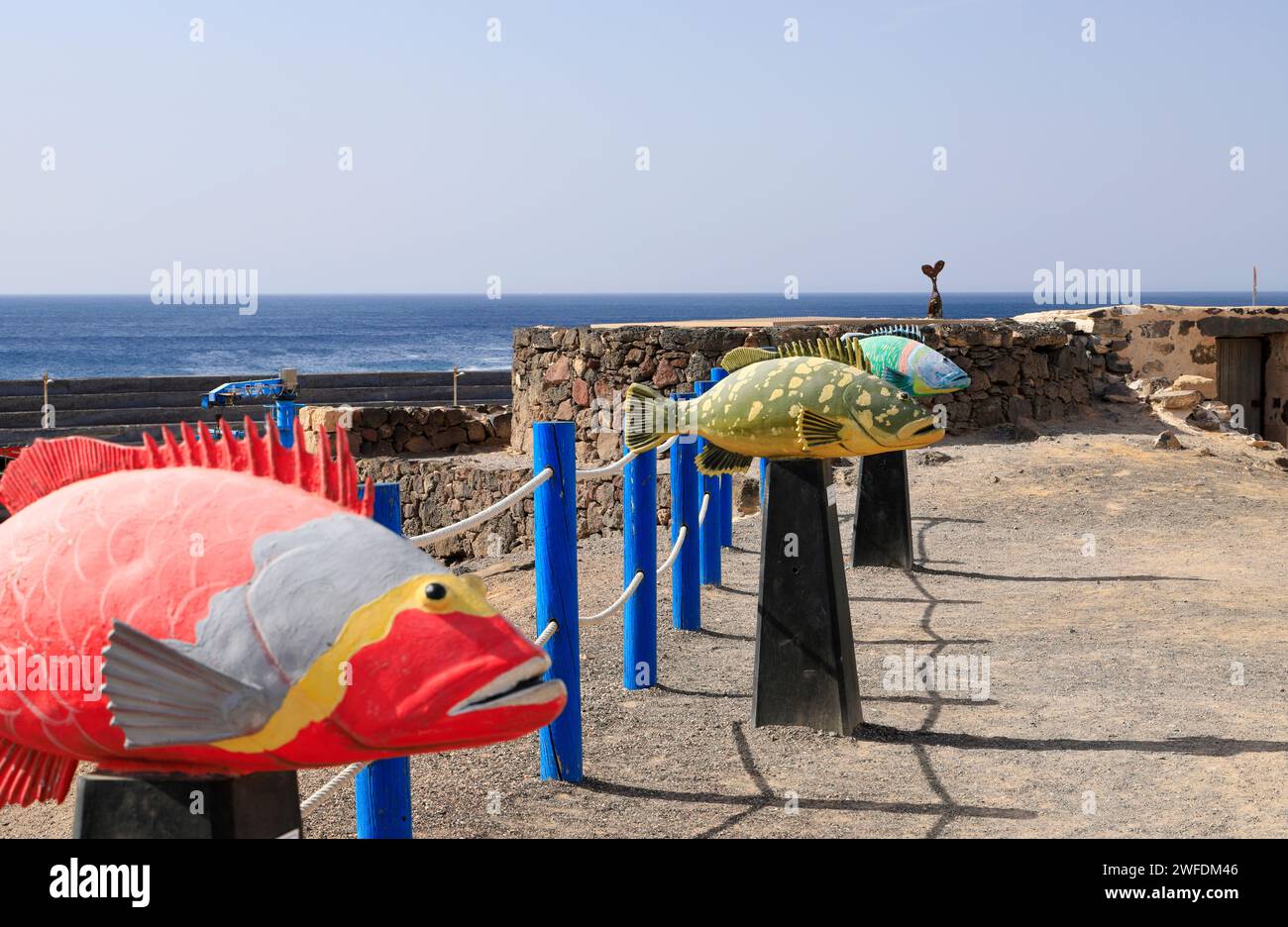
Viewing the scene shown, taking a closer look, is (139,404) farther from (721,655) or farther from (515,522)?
(721,655)

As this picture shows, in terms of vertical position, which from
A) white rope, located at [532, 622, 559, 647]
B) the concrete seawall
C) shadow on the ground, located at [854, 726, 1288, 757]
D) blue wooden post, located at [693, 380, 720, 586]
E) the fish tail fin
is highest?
the fish tail fin

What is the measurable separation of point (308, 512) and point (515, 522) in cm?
1132

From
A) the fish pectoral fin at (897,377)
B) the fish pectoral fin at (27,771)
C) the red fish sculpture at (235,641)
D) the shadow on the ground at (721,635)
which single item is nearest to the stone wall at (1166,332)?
the fish pectoral fin at (897,377)

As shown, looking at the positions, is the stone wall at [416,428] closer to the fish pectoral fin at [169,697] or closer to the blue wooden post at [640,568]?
the blue wooden post at [640,568]

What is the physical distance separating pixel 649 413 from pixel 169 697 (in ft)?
11.6

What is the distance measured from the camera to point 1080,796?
449 cm

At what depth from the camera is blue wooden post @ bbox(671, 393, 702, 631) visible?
7.09 meters

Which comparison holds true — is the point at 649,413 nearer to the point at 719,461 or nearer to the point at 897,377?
the point at 719,461

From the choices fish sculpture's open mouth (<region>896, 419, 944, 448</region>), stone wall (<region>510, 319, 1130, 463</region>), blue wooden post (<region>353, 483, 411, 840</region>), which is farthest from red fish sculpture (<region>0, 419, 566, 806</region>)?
stone wall (<region>510, 319, 1130, 463</region>)

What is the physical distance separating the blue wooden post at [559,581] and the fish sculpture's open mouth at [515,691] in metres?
2.55

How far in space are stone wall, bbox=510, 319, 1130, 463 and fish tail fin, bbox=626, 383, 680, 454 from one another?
7809 mm

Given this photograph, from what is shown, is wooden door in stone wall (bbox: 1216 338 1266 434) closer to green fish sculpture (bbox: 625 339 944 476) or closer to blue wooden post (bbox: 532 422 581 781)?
green fish sculpture (bbox: 625 339 944 476)

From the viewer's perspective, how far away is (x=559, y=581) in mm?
4660
